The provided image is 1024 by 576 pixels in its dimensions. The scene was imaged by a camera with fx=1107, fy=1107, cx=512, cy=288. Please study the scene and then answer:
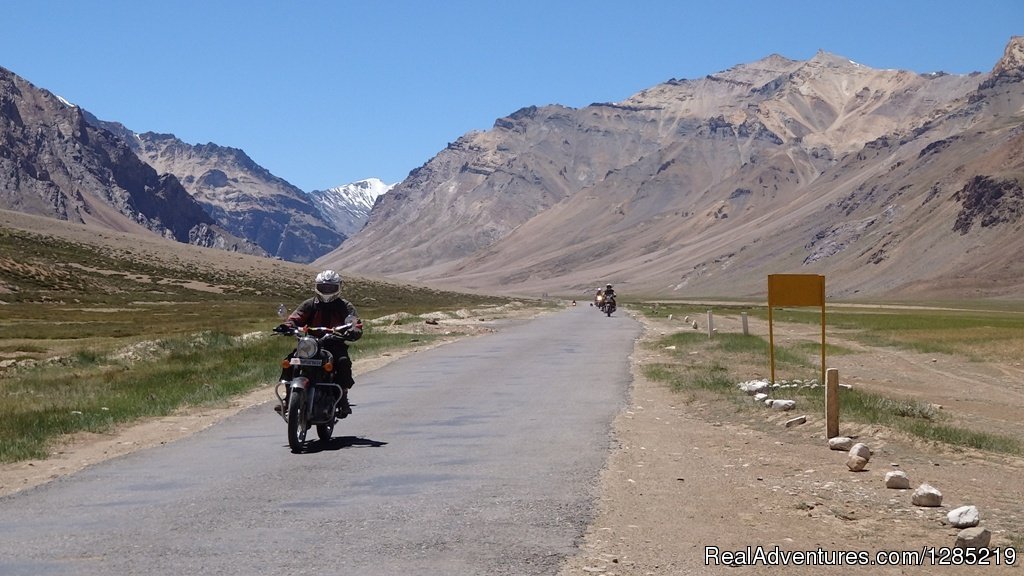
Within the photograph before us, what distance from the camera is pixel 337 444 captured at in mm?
14188

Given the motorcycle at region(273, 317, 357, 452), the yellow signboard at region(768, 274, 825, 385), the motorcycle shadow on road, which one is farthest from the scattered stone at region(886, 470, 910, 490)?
the yellow signboard at region(768, 274, 825, 385)

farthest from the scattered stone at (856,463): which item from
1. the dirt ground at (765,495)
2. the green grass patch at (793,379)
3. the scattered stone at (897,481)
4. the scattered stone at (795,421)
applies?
the scattered stone at (795,421)

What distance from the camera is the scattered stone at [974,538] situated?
338 inches

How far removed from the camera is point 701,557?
8.34m

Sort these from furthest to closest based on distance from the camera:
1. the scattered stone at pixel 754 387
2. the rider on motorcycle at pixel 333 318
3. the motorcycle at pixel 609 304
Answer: the motorcycle at pixel 609 304, the scattered stone at pixel 754 387, the rider on motorcycle at pixel 333 318

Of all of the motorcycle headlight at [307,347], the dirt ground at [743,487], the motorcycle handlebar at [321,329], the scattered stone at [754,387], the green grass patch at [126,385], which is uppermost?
the motorcycle handlebar at [321,329]

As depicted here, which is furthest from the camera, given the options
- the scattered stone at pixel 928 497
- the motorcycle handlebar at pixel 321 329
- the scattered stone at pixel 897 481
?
the motorcycle handlebar at pixel 321 329

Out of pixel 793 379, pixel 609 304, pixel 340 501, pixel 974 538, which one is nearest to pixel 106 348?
pixel 793 379

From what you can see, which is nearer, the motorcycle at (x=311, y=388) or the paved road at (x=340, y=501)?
the paved road at (x=340, y=501)

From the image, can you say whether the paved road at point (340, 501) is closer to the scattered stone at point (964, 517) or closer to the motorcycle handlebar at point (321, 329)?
the motorcycle handlebar at point (321, 329)

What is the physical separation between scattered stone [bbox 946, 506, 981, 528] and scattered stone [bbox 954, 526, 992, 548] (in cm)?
66

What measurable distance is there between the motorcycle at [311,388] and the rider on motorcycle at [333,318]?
0.12 m

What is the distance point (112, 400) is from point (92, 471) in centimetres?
839

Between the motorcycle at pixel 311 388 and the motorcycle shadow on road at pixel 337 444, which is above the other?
the motorcycle at pixel 311 388
